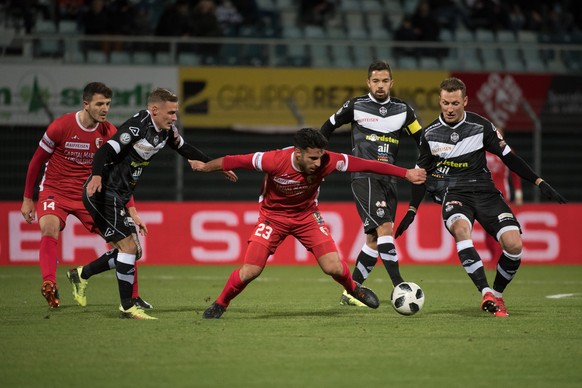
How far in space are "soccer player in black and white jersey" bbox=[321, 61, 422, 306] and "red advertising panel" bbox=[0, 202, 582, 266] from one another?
→ 227 inches

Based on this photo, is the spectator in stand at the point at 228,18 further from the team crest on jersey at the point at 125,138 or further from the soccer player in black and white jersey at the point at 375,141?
the team crest on jersey at the point at 125,138

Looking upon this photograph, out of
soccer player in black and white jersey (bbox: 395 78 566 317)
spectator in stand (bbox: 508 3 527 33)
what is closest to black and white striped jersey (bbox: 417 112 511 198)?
soccer player in black and white jersey (bbox: 395 78 566 317)

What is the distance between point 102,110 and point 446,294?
4.49m

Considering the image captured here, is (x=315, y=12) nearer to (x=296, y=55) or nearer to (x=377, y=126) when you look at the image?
(x=296, y=55)

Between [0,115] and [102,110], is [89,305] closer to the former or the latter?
[102,110]

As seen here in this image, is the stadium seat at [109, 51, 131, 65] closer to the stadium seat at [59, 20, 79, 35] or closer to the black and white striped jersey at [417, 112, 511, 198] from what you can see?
the stadium seat at [59, 20, 79, 35]

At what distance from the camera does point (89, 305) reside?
31.9 feet

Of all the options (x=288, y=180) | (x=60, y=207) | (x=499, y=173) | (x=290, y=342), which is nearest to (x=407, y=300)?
(x=288, y=180)

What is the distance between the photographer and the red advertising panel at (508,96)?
1744 cm

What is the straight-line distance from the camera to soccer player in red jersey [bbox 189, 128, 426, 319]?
8039 millimetres

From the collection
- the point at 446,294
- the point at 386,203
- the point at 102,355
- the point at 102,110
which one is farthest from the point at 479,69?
the point at 102,355

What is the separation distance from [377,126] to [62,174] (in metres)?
3.23

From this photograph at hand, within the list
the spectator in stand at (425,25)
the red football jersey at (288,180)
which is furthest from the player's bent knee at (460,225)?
the spectator in stand at (425,25)

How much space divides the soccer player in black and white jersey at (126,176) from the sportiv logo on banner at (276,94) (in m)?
8.10
